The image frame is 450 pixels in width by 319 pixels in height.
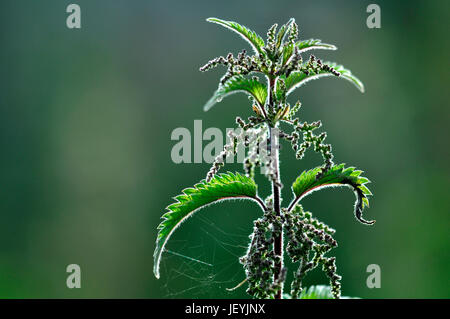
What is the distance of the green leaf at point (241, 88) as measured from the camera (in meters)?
1.28

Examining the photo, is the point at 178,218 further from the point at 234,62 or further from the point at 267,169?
the point at 234,62

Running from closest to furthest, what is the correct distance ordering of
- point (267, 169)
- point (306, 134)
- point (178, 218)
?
point (267, 169)
point (306, 134)
point (178, 218)

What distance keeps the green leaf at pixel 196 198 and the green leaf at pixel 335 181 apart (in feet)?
0.50

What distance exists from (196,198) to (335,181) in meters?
0.44

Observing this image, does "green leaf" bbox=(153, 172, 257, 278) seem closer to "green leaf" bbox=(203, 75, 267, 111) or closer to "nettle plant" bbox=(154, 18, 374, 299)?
"nettle plant" bbox=(154, 18, 374, 299)

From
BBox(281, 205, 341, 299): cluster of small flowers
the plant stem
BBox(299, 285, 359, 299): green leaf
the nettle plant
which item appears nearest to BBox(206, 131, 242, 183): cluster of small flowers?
the nettle plant

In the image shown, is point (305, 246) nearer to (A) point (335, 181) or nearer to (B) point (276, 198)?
(B) point (276, 198)

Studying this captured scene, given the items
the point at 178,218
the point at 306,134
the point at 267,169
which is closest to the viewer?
the point at 267,169

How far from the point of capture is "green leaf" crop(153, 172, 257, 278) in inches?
52.6

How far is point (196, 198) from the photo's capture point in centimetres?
135

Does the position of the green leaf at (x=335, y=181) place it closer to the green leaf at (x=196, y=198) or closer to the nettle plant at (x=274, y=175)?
the nettle plant at (x=274, y=175)
